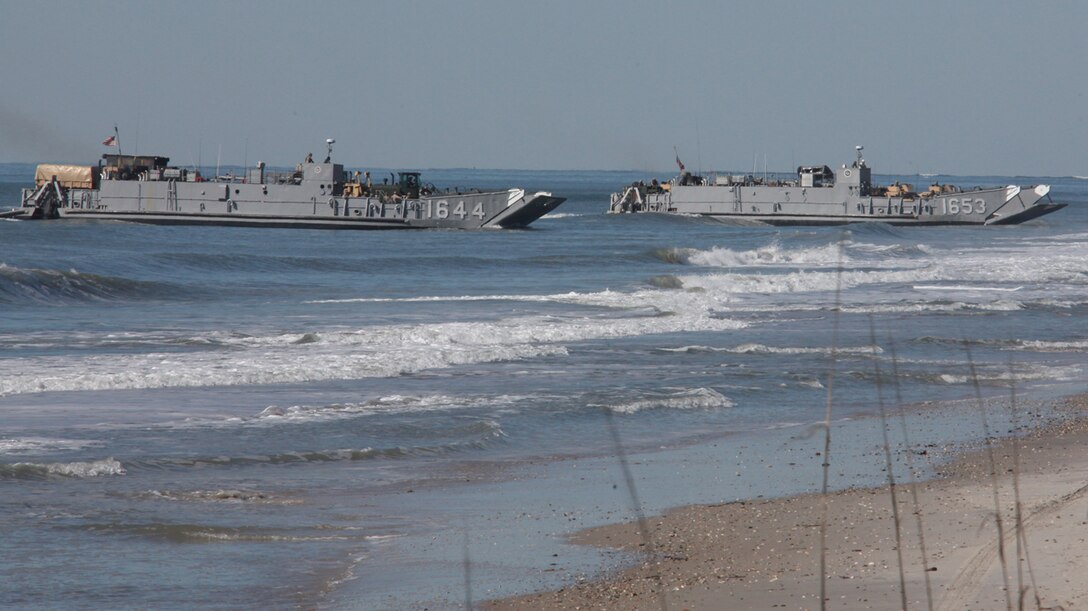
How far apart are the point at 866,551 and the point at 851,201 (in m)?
61.2

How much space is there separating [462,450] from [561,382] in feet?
15.7

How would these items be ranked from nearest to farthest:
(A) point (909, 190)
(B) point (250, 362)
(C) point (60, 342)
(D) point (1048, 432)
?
(D) point (1048, 432) < (B) point (250, 362) < (C) point (60, 342) < (A) point (909, 190)

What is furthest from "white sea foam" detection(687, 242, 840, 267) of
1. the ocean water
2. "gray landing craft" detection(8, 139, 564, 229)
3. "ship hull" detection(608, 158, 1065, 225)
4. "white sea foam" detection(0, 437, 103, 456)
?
"white sea foam" detection(0, 437, 103, 456)

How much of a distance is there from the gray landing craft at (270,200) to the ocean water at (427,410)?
70.6 feet

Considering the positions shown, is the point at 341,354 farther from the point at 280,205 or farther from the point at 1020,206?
the point at 1020,206

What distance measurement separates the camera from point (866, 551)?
855 cm

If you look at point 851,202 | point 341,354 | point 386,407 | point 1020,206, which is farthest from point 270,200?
Result: point 386,407

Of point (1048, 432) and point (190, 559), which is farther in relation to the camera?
point (1048, 432)

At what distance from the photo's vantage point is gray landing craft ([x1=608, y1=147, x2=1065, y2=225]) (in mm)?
67688

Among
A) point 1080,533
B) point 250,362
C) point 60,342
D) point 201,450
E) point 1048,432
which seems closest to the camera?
point 1080,533

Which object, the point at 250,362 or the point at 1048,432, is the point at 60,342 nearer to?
the point at 250,362

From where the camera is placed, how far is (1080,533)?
8.40m

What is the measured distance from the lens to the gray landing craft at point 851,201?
67688 millimetres

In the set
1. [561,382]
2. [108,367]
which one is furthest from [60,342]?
[561,382]
